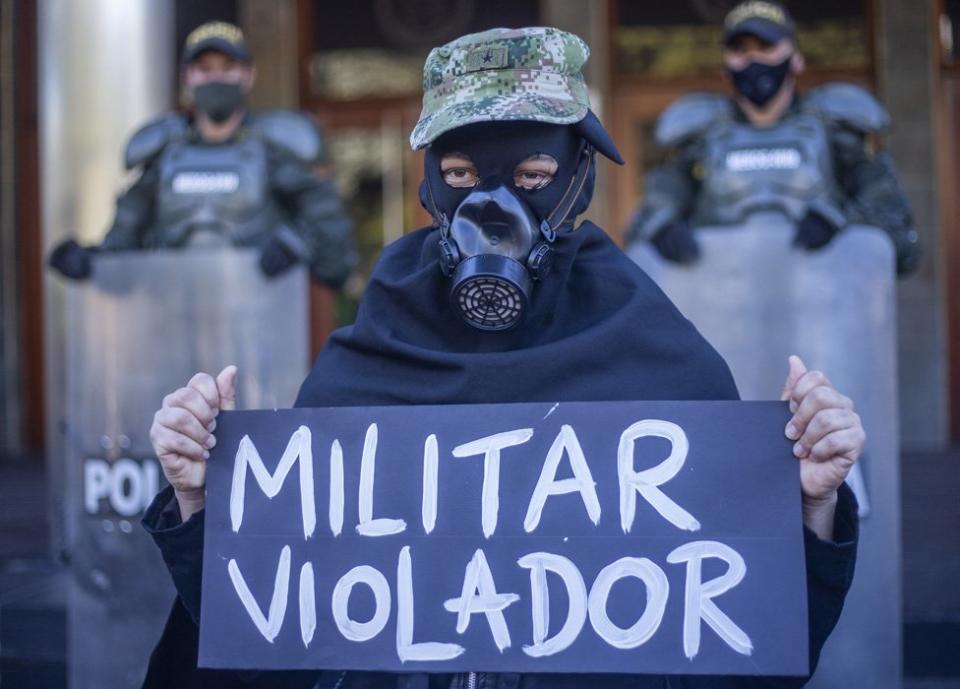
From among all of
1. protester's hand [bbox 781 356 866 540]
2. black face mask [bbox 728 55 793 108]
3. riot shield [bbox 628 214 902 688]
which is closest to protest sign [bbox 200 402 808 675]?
protester's hand [bbox 781 356 866 540]

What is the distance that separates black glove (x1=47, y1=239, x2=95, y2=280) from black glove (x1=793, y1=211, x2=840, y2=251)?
7.39 feet

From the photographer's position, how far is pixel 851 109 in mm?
4215

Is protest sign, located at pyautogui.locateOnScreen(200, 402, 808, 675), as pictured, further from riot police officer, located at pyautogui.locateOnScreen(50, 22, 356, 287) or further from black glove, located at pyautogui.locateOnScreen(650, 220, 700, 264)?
riot police officer, located at pyautogui.locateOnScreen(50, 22, 356, 287)

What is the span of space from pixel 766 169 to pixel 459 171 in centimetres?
241

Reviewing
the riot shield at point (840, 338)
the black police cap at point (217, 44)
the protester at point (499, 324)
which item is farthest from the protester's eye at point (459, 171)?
the black police cap at point (217, 44)

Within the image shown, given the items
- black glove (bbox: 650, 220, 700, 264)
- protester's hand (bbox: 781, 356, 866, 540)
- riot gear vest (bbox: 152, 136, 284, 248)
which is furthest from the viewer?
riot gear vest (bbox: 152, 136, 284, 248)

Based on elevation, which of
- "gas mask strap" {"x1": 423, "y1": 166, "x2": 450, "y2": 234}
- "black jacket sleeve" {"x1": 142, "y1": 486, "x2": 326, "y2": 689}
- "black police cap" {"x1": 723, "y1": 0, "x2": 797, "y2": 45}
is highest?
"black police cap" {"x1": 723, "y1": 0, "x2": 797, "y2": 45}

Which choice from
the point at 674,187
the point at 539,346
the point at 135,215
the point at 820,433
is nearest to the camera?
the point at 820,433

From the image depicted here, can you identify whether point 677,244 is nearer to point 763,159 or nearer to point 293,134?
point 763,159

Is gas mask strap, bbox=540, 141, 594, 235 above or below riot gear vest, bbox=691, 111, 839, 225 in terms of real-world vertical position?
below

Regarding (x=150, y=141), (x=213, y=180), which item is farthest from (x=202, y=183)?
(x=150, y=141)

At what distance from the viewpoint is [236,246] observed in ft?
14.5

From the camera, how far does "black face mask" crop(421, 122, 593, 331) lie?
1832 mm

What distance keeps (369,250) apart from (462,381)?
7.17 metres
